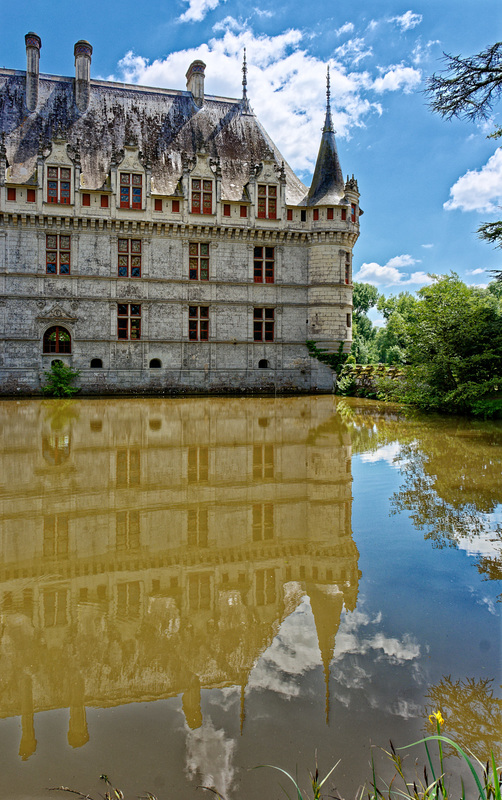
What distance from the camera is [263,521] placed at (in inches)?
231

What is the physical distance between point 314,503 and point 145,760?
14.2ft

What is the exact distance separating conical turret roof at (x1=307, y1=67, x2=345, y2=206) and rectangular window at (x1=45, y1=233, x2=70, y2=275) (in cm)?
1272

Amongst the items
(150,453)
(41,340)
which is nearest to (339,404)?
(150,453)

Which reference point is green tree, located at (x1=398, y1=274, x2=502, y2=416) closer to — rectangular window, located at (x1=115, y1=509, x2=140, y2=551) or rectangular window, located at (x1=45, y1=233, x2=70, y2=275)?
rectangular window, located at (x1=115, y1=509, x2=140, y2=551)

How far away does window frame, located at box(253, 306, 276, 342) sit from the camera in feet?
90.0

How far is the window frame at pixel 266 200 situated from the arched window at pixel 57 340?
11.5 m

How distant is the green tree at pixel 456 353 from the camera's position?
1492 cm

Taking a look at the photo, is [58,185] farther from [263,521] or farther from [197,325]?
[263,521]

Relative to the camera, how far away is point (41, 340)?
24.5 meters

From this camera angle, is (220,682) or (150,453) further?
(150,453)

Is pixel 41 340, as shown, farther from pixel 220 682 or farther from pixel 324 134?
pixel 220 682

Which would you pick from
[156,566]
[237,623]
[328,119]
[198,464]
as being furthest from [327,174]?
[237,623]

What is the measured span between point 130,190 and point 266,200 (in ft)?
22.7

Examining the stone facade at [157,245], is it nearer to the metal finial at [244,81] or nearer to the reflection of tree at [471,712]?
the metal finial at [244,81]
